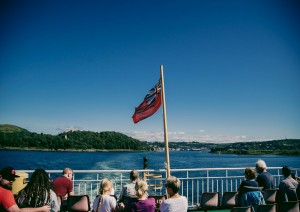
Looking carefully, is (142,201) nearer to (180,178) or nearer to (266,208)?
(266,208)

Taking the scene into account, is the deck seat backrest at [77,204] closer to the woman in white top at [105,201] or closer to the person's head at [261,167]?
the woman in white top at [105,201]

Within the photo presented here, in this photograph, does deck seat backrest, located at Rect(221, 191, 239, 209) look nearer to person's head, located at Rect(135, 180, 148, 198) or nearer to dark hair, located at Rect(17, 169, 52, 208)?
person's head, located at Rect(135, 180, 148, 198)

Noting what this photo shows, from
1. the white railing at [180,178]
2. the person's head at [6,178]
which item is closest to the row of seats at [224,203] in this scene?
the white railing at [180,178]

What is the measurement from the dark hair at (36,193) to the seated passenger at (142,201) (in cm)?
133

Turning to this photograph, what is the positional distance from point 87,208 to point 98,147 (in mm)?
135644

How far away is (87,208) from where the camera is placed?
453 cm

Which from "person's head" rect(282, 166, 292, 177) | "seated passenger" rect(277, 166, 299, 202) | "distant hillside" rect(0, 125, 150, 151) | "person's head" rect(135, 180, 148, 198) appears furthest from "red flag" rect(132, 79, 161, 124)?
"distant hillside" rect(0, 125, 150, 151)

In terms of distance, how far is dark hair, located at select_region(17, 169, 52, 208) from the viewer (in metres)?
2.84

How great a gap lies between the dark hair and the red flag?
4.08 m

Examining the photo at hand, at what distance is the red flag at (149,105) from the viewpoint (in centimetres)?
662

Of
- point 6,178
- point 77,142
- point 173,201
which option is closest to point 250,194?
point 173,201

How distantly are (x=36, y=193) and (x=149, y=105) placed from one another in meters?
4.38

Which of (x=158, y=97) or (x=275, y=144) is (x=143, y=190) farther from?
(x=275, y=144)

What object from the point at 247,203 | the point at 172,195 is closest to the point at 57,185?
the point at 172,195
